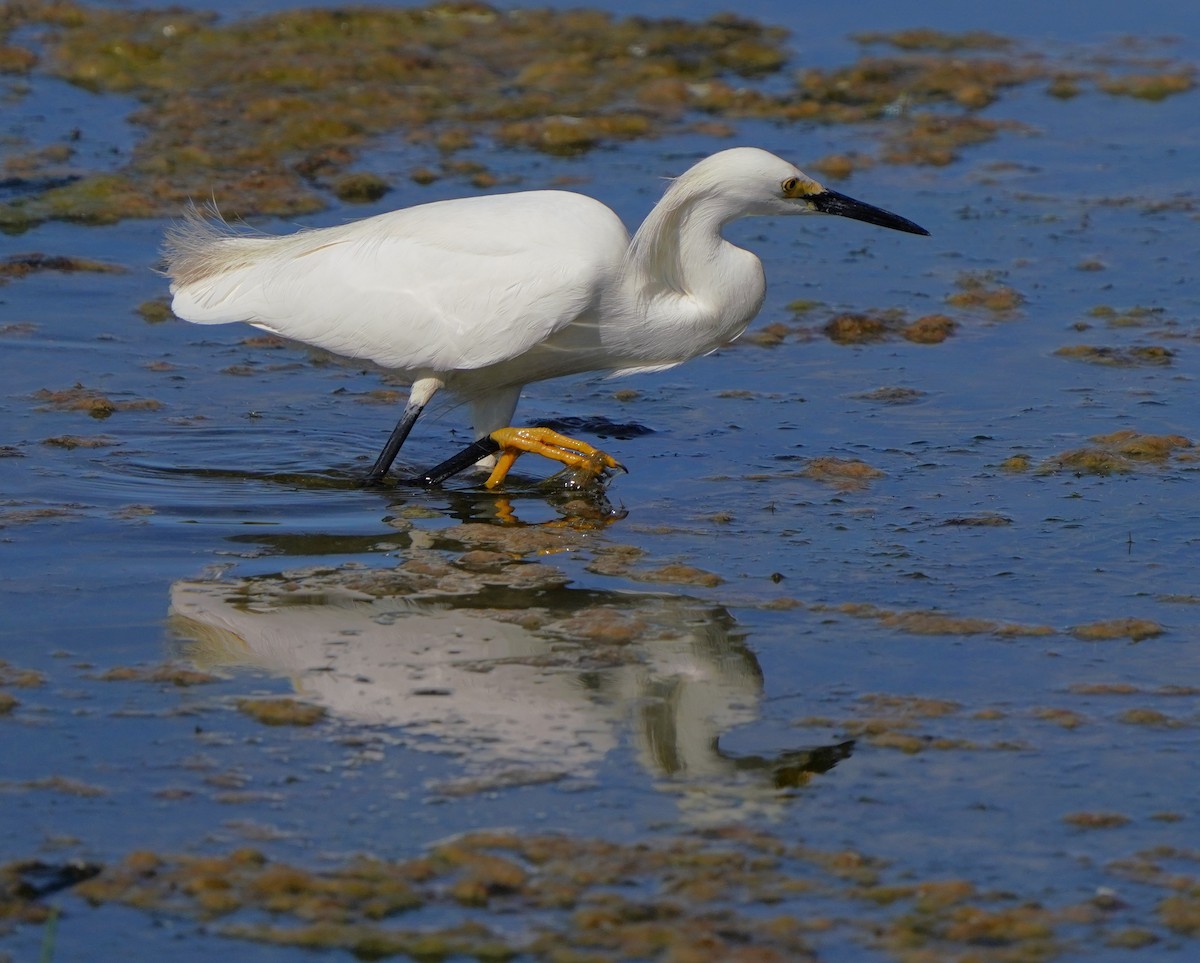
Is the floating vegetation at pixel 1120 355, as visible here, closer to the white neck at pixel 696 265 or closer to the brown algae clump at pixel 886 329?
the brown algae clump at pixel 886 329

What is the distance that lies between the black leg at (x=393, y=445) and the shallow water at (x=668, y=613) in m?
0.08

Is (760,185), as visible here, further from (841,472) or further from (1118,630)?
(1118,630)

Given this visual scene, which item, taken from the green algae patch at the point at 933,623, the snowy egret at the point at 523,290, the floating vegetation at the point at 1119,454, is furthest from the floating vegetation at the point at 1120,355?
the green algae patch at the point at 933,623

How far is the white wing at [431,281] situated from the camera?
614cm

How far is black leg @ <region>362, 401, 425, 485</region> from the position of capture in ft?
21.3

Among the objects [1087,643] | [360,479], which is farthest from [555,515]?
[1087,643]

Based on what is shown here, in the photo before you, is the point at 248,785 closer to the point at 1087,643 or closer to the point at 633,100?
the point at 1087,643

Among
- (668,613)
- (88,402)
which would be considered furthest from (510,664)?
(88,402)

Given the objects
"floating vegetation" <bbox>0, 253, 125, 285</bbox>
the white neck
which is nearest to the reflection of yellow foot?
the white neck

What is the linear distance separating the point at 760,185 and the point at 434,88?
6.20 metres

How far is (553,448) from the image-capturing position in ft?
20.9

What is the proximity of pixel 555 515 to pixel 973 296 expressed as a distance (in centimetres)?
311

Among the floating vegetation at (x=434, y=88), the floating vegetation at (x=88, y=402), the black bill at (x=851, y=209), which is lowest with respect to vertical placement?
the floating vegetation at (x=88, y=402)

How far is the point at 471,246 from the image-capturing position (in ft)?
20.8
